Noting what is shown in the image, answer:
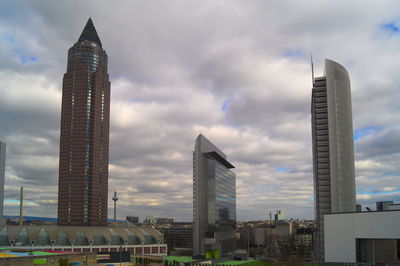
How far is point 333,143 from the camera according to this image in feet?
509

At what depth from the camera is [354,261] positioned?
318ft

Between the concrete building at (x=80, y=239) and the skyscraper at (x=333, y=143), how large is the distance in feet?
214

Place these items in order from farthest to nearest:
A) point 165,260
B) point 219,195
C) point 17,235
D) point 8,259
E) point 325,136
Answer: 1. point 219,195
2. point 325,136
3. point 17,235
4. point 165,260
5. point 8,259

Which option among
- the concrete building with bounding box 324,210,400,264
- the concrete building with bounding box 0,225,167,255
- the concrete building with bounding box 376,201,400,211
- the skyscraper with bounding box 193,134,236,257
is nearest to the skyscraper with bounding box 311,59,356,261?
the concrete building with bounding box 376,201,400,211

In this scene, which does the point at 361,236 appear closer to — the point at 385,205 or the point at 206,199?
the point at 385,205

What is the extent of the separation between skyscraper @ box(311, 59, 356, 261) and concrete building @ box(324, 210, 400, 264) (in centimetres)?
4615

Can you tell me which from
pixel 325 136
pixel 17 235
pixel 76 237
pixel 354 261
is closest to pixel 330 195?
pixel 325 136

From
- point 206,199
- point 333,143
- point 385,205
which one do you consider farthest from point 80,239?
point 385,205

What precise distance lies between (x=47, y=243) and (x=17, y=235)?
10.4m

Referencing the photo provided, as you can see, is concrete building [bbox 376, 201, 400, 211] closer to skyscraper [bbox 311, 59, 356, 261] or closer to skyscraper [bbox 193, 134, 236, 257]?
skyscraper [bbox 311, 59, 356, 261]

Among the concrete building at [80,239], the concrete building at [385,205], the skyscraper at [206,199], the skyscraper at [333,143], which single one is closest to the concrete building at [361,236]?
the concrete building at [385,205]

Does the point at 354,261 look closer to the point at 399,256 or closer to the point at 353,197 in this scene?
the point at 399,256

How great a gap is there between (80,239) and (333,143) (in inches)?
3860

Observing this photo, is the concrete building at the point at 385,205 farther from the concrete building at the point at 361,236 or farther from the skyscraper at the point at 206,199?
the skyscraper at the point at 206,199
